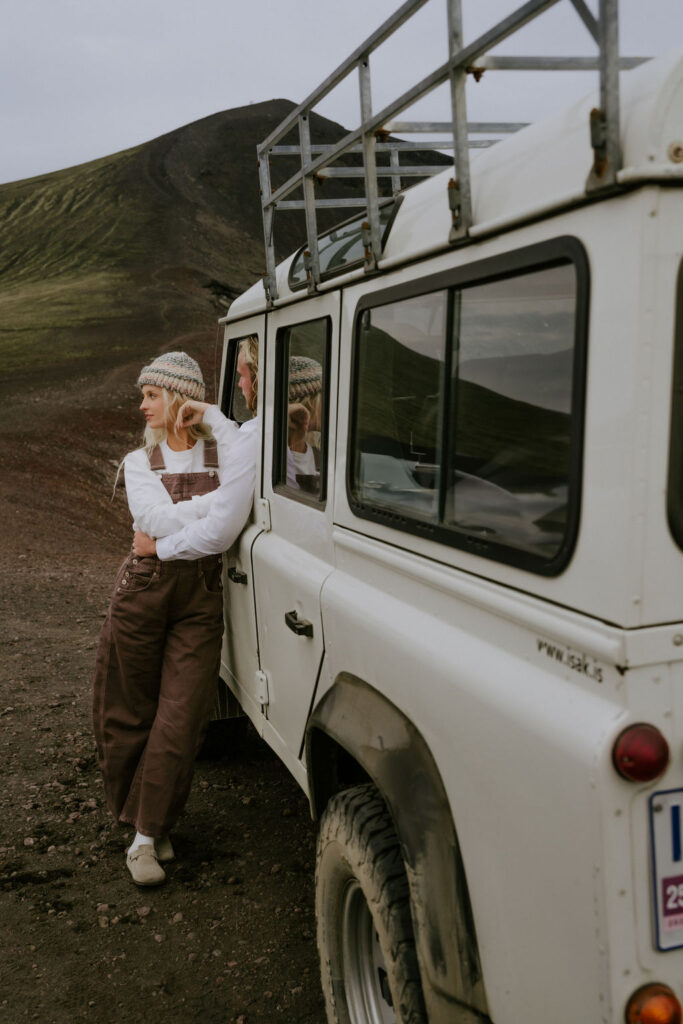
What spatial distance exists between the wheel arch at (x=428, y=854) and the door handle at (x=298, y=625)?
0.47 metres

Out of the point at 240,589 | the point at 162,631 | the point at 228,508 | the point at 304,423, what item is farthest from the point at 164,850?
the point at 304,423

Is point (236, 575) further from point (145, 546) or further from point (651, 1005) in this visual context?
point (651, 1005)

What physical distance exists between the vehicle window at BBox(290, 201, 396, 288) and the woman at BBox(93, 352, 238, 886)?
0.73 metres

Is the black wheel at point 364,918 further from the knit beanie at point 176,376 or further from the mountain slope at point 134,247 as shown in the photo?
the mountain slope at point 134,247

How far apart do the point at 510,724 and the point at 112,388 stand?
65.3ft

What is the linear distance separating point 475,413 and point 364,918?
4.65ft

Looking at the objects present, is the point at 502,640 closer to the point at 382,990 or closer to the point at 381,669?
the point at 381,669

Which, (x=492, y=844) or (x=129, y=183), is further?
(x=129, y=183)

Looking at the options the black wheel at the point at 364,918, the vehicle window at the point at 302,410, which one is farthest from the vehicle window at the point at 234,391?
the black wheel at the point at 364,918

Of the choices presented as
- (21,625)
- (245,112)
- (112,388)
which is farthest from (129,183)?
(21,625)

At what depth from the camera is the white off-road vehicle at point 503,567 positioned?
160 centimetres

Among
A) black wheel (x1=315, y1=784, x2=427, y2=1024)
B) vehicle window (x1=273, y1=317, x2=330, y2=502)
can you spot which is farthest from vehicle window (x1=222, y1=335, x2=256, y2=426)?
black wheel (x1=315, y1=784, x2=427, y2=1024)

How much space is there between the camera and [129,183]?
51.3m

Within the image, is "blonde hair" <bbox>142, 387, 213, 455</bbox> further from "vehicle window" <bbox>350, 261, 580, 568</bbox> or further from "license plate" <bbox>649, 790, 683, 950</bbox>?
"license plate" <bbox>649, 790, 683, 950</bbox>
